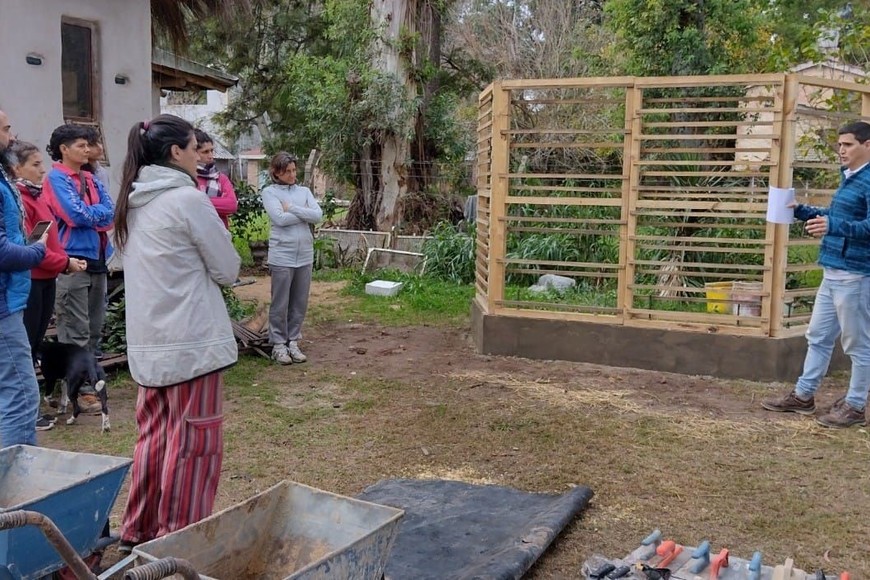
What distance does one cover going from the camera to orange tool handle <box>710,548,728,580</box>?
10.0ft

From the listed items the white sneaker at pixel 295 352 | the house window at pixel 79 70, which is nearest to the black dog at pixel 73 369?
the white sneaker at pixel 295 352

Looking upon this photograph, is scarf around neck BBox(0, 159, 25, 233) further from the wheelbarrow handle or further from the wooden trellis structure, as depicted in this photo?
the wooden trellis structure

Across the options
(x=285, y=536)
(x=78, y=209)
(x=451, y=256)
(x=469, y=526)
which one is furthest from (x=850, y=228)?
(x=451, y=256)

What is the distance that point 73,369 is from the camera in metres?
4.95

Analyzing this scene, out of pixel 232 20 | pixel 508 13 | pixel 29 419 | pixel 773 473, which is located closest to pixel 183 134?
pixel 29 419

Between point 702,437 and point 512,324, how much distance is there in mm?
2226

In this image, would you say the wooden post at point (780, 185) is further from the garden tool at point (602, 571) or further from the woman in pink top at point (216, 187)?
the woman in pink top at point (216, 187)

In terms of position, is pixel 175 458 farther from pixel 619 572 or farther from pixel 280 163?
pixel 280 163

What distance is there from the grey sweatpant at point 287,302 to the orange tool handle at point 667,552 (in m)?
4.16

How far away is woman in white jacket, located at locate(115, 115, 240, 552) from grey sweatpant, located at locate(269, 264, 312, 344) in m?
3.49

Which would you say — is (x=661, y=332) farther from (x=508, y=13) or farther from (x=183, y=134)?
(x=508, y=13)

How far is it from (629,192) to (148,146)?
4219 mm

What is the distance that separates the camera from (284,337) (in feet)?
22.6

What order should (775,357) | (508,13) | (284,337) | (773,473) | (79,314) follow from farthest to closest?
(508,13) → (284,337) → (775,357) → (79,314) → (773,473)
